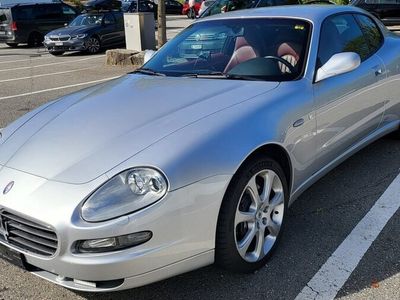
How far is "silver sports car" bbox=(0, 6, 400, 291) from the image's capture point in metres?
2.29

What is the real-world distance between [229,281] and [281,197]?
0.62m

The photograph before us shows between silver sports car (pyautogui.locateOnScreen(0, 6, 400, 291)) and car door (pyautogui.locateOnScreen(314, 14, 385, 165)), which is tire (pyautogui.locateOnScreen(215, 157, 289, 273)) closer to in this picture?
silver sports car (pyautogui.locateOnScreen(0, 6, 400, 291))

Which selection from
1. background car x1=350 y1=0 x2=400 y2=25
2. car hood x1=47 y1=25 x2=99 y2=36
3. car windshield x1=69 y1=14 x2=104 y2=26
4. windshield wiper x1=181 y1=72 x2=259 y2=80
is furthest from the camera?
car windshield x1=69 y1=14 x2=104 y2=26

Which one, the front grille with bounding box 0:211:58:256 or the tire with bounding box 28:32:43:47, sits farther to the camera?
the tire with bounding box 28:32:43:47

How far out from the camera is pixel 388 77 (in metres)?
4.27

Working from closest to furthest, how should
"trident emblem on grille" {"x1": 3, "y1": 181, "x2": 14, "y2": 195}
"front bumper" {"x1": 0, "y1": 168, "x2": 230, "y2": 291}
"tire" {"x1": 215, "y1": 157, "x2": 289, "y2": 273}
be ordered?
"front bumper" {"x1": 0, "y1": 168, "x2": 230, "y2": 291} < "trident emblem on grille" {"x1": 3, "y1": 181, "x2": 14, "y2": 195} < "tire" {"x1": 215, "y1": 157, "x2": 289, "y2": 273}

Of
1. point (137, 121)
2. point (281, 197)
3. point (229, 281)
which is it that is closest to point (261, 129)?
point (281, 197)

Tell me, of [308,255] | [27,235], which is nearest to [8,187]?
[27,235]

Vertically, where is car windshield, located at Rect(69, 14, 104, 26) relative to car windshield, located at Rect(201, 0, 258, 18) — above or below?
below

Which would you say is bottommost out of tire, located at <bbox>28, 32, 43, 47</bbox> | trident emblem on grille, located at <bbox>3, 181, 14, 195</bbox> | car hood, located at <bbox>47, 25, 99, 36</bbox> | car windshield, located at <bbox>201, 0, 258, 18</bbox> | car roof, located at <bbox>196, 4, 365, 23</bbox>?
tire, located at <bbox>28, 32, 43, 47</bbox>

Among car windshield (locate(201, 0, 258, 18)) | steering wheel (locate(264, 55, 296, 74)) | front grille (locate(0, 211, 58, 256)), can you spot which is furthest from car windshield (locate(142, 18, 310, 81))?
car windshield (locate(201, 0, 258, 18))

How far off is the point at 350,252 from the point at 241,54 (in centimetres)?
165

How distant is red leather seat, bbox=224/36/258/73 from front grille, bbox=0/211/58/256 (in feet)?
6.03

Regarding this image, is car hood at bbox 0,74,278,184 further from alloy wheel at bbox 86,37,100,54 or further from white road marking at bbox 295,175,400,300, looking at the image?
alloy wheel at bbox 86,37,100,54
